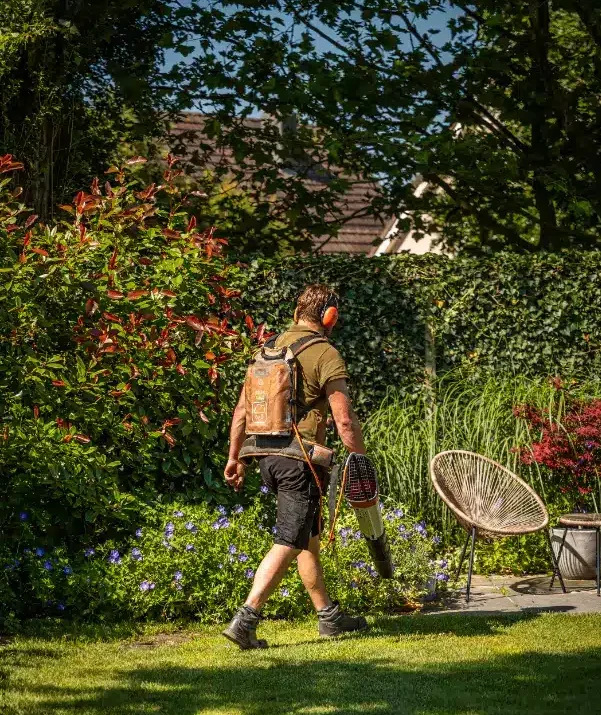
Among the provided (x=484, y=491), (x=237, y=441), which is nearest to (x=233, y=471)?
(x=237, y=441)

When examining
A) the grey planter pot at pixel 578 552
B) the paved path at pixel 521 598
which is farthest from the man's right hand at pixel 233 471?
the grey planter pot at pixel 578 552

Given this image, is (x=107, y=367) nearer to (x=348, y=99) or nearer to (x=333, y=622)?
(x=333, y=622)

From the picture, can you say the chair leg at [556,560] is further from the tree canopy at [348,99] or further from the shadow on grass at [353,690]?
the tree canopy at [348,99]

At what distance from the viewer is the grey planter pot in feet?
27.1

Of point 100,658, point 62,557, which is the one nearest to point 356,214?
point 62,557

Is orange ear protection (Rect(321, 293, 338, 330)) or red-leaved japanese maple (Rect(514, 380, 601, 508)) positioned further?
red-leaved japanese maple (Rect(514, 380, 601, 508))

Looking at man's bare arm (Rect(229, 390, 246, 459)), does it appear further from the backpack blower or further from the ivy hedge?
the ivy hedge

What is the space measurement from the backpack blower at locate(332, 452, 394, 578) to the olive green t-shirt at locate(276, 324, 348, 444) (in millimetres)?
230

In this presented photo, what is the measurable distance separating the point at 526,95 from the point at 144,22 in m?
4.05

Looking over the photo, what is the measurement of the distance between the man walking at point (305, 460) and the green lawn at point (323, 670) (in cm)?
25

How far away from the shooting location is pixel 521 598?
298 inches

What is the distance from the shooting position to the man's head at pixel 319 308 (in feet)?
20.1

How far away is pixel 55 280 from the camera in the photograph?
23.6ft

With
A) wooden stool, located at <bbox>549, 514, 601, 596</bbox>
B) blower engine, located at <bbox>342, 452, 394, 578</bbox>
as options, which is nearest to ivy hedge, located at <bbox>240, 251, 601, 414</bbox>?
wooden stool, located at <bbox>549, 514, 601, 596</bbox>
